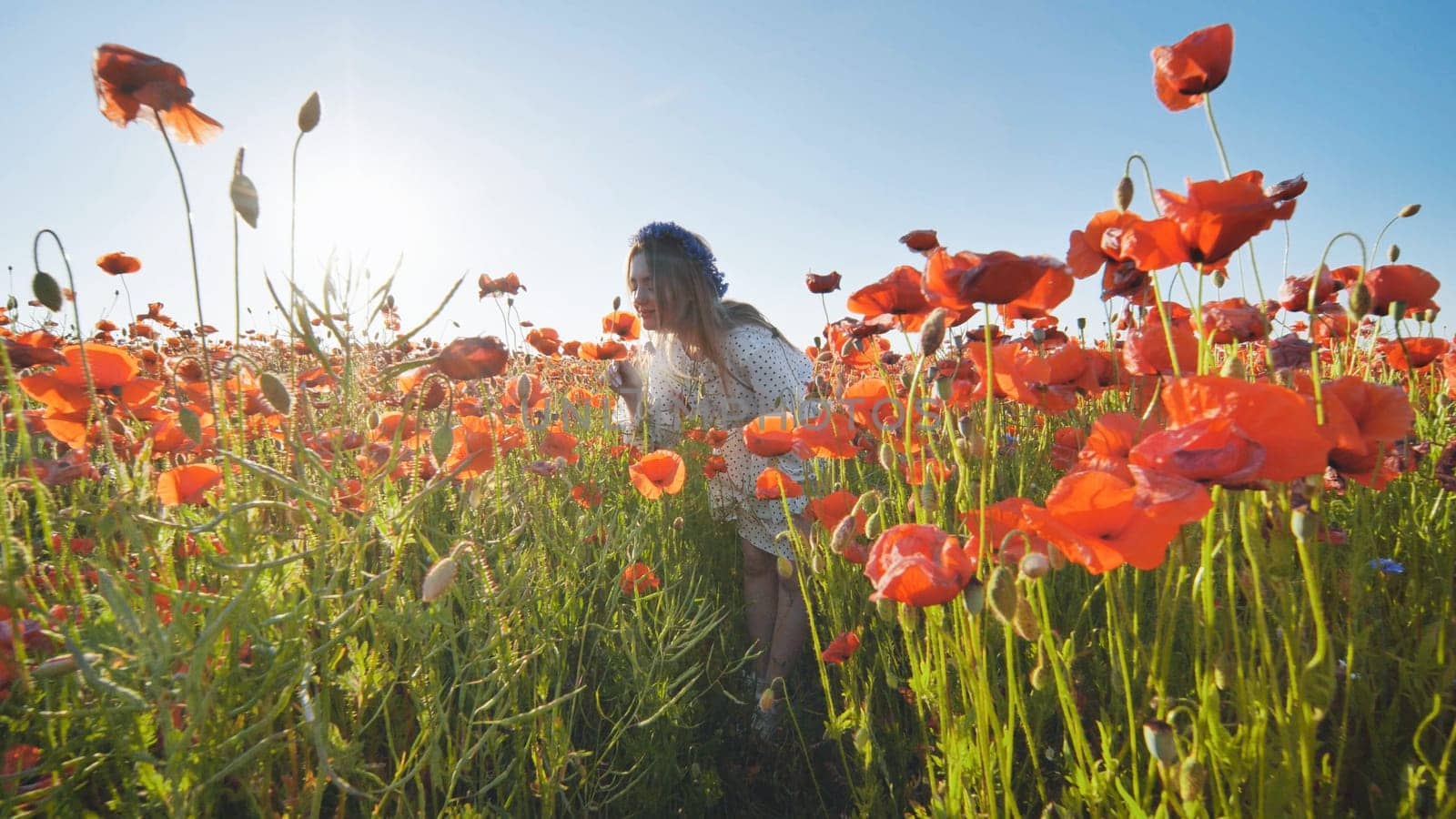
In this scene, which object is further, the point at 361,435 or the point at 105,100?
the point at 361,435

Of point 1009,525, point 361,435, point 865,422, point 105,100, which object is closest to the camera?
point 105,100

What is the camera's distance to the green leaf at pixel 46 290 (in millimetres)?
933

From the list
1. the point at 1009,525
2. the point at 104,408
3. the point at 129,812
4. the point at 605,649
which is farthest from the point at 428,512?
the point at 1009,525

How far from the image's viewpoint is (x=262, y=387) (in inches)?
32.8

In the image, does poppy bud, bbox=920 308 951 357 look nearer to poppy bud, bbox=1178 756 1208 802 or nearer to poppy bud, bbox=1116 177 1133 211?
poppy bud, bbox=1116 177 1133 211

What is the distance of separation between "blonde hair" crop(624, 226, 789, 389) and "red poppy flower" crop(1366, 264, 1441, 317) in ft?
6.56

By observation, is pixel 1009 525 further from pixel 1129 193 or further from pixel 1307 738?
pixel 1129 193

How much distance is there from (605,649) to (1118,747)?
1167 millimetres

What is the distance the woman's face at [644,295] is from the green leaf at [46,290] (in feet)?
7.00

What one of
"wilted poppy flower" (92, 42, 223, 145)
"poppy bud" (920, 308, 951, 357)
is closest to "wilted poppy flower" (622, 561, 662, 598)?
"poppy bud" (920, 308, 951, 357)

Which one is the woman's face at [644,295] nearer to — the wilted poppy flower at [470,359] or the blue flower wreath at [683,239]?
the blue flower wreath at [683,239]

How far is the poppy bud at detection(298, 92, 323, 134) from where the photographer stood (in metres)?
0.89

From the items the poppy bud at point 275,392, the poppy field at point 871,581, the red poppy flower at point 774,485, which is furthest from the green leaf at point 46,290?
the red poppy flower at point 774,485

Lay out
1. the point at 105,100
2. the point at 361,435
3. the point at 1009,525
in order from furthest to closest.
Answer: the point at 361,435, the point at 1009,525, the point at 105,100
